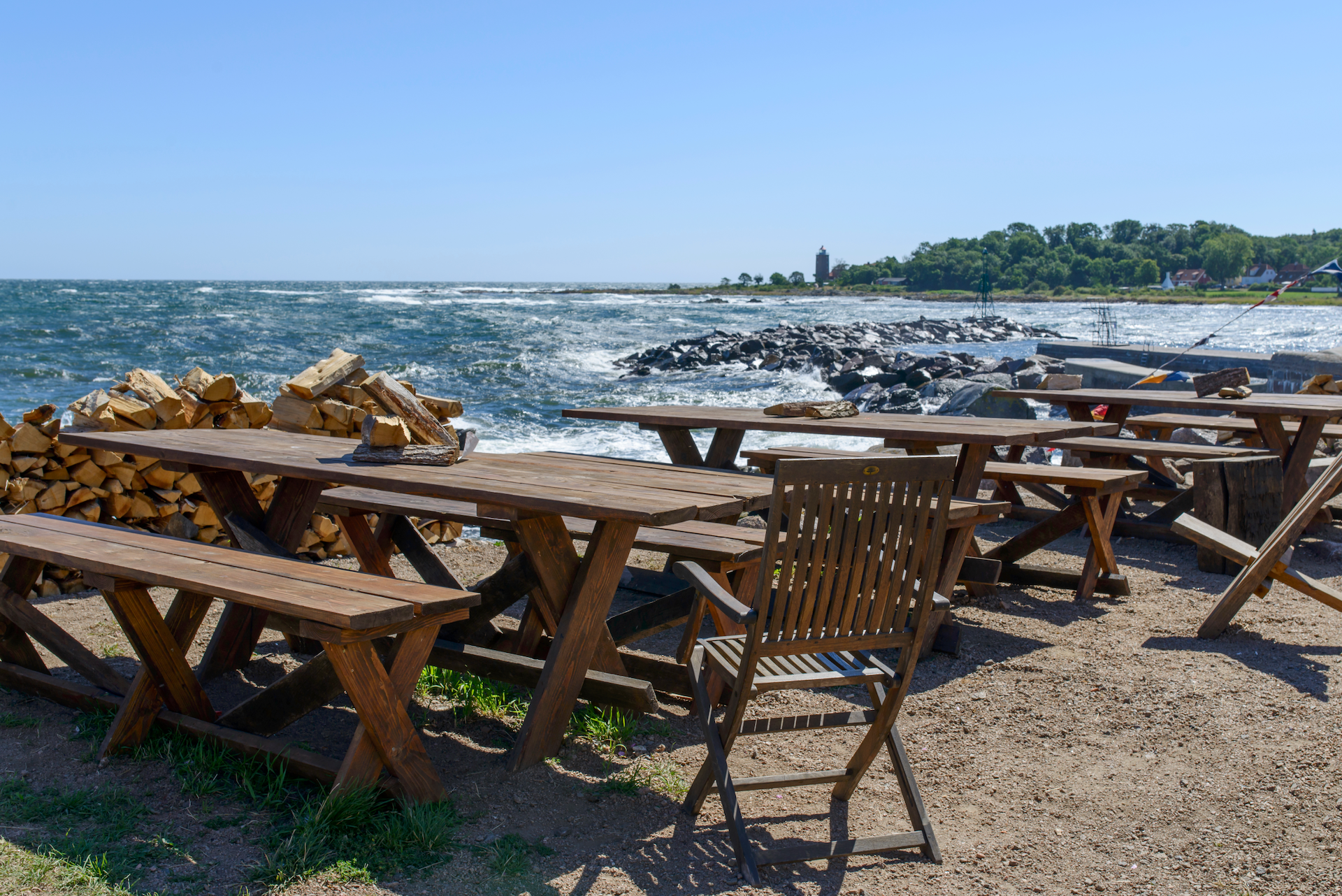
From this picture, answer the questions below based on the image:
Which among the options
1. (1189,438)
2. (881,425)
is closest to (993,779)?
(881,425)

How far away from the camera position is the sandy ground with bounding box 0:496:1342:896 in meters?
2.36

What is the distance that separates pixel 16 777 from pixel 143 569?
0.77 meters

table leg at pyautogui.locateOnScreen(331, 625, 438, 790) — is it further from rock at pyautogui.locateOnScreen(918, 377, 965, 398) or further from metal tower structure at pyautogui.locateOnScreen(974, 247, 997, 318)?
metal tower structure at pyautogui.locateOnScreen(974, 247, 997, 318)

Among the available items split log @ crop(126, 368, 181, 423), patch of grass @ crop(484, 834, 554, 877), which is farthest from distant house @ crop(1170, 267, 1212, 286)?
patch of grass @ crop(484, 834, 554, 877)

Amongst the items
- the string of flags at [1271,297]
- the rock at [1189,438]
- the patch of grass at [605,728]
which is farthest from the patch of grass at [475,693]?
the string of flags at [1271,297]

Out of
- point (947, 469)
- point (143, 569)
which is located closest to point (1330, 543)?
point (947, 469)

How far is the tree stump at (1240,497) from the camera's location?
210 inches

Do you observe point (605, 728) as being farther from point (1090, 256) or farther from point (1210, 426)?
point (1090, 256)

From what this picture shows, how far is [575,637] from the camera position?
2.87 metres

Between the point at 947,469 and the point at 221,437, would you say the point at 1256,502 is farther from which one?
the point at 221,437

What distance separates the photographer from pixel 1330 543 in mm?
5613

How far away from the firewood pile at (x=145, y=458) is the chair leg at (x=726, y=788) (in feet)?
10.3

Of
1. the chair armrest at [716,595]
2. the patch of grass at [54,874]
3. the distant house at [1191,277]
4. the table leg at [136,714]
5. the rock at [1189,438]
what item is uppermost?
the distant house at [1191,277]

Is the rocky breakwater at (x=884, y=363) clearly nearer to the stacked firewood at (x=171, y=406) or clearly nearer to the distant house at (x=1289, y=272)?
the stacked firewood at (x=171, y=406)
